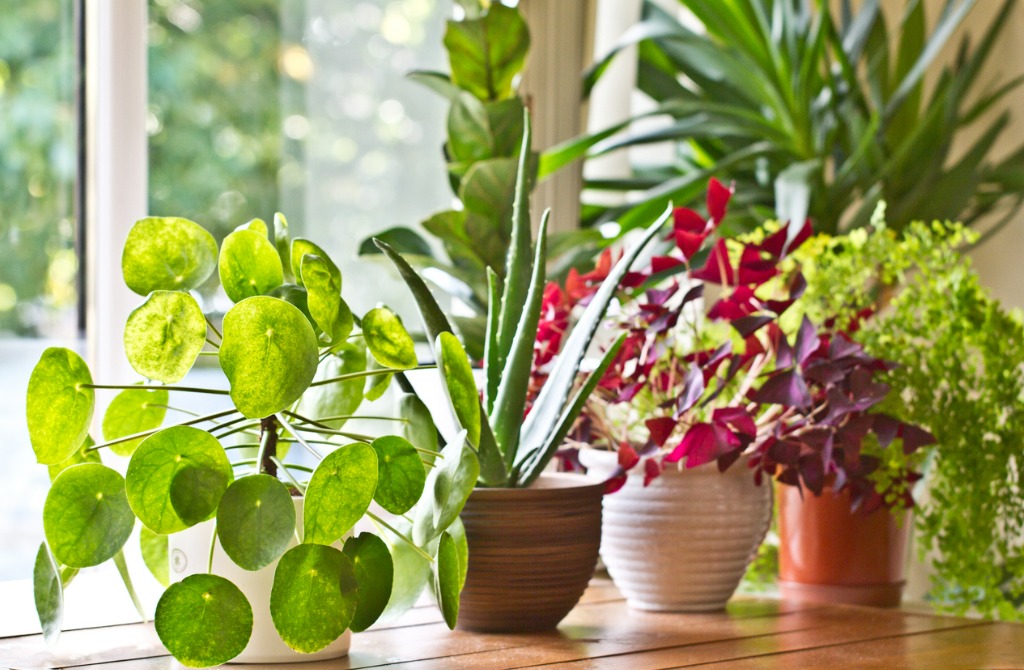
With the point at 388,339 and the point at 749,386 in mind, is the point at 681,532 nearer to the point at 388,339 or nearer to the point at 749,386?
the point at 749,386

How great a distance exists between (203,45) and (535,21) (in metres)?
0.58

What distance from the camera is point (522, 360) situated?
33.3 inches

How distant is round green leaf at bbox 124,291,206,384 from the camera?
2.13 ft

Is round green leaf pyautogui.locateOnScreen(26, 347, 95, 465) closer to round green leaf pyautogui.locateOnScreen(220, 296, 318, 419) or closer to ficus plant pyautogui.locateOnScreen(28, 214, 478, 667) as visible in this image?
ficus plant pyautogui.locateOnScreen(28, 214, 478, 667)

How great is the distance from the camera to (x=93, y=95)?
4.73 ft

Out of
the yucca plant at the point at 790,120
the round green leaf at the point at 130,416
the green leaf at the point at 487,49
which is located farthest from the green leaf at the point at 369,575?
the yucca plant at the point at 790,120

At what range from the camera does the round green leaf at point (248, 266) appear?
73cm

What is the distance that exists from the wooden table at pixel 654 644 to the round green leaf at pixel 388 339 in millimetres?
224

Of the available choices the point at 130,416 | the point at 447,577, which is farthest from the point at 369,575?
the point at 130,416

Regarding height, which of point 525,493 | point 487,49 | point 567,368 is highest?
point 487,49

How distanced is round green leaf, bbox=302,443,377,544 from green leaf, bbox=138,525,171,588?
22 cm

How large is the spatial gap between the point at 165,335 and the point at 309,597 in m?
0.19

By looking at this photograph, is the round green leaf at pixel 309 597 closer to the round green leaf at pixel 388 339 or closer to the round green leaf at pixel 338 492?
the round green leaf at pixel 338 492

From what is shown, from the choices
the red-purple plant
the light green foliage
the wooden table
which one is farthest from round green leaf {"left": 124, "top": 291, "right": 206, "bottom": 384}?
the light green foliage
